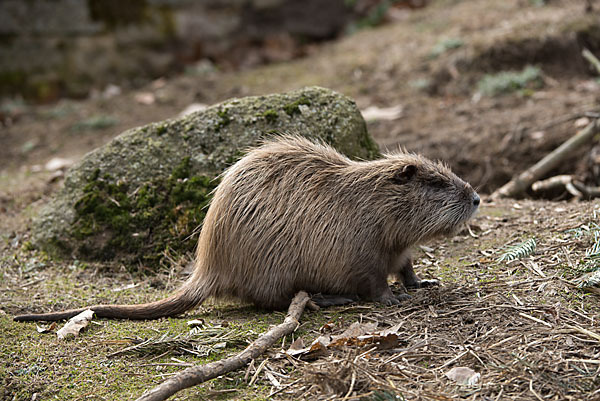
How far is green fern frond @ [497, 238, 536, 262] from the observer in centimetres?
357

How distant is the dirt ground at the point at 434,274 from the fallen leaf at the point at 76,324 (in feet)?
0.14

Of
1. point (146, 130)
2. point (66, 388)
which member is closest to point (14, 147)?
point (146, 130)

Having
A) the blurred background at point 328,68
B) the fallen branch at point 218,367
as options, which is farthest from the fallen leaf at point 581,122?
the fallen branch at point 218,367

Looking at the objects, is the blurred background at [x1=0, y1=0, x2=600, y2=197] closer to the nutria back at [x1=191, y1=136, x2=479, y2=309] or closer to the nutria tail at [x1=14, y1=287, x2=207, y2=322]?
the nutria back at [x1=191, y1=136, x2=479, y2=309]

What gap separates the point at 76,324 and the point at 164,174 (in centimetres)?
143

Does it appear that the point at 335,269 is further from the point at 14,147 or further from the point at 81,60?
the point at 81,60

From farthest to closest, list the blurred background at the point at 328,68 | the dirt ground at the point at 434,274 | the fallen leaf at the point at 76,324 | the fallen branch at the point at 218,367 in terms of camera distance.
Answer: the blurred background at the point at 328,68 → the fallen leaf at the point at 76,324 → the dirt ground at the point at 434,274 → the fallen branch at the point at 218,367

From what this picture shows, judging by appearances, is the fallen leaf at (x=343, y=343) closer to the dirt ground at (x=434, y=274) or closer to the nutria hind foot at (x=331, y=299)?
the dirt ground at (x=434, y=274)

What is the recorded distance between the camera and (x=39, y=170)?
6.39 metres

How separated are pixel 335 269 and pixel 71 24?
724cm

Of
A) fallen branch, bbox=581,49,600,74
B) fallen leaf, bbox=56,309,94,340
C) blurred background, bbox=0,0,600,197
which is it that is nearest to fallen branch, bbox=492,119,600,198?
blurred background, bbox=0,0,600,197

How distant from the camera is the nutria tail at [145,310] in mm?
3387

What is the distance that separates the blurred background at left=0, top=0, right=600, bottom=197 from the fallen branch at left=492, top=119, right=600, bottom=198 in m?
0.23

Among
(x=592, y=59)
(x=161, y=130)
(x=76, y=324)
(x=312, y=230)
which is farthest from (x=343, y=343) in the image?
(x=592, y=59)
